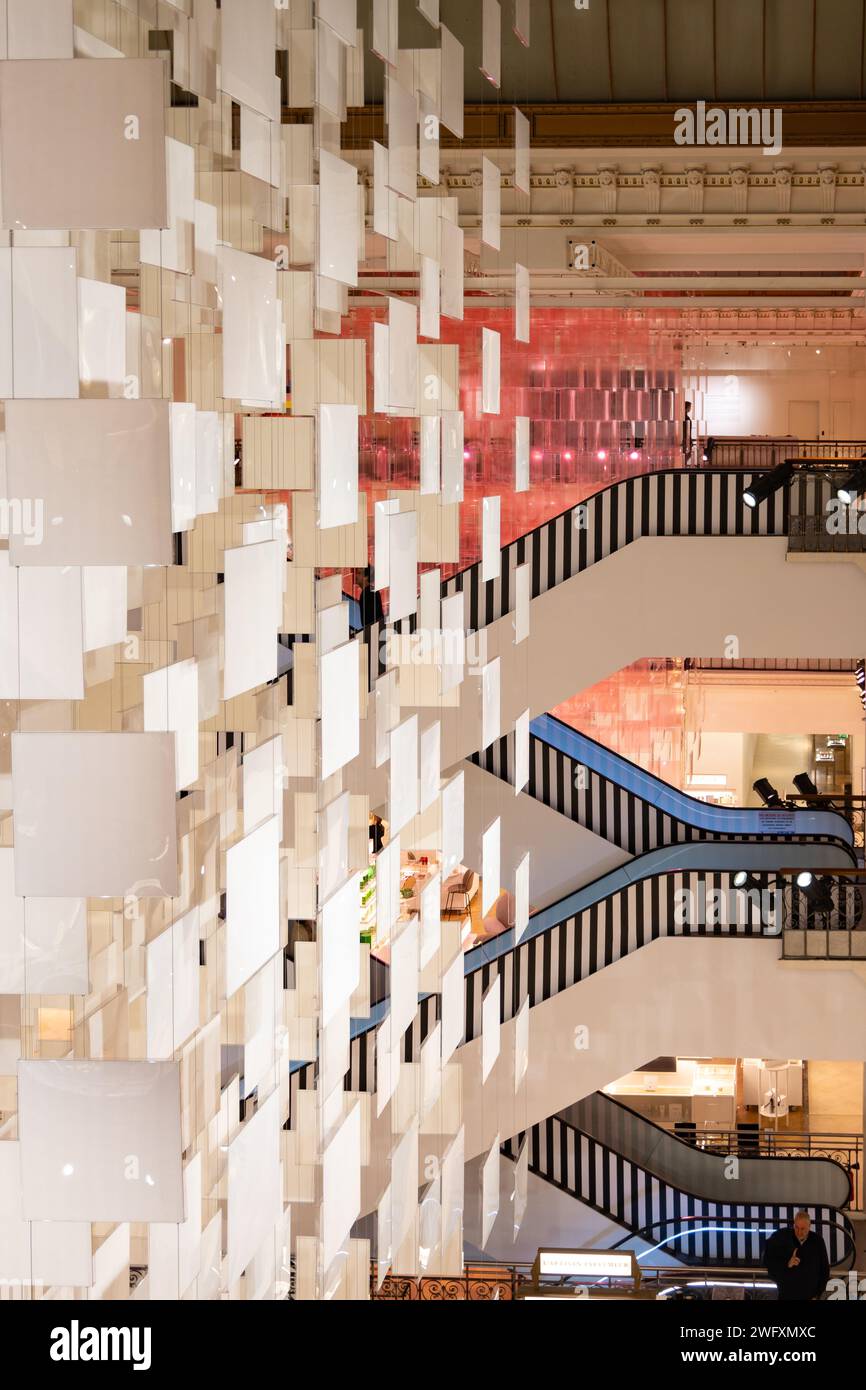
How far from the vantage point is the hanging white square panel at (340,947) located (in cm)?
301

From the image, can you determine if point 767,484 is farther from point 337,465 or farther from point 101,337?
point 101,337

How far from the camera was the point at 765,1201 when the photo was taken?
33.6ft

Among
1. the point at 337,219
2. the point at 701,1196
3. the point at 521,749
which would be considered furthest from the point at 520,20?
the point at 701,1196

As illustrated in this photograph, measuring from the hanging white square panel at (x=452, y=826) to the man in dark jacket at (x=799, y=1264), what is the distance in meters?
4.48


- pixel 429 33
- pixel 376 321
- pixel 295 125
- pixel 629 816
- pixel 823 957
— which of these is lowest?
pixel 823 957

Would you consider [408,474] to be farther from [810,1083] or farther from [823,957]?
[810,1083]

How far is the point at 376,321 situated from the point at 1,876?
156 centimetres

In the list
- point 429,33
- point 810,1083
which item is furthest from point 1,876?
point 810,1083

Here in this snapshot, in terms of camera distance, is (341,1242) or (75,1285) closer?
(75,1285)

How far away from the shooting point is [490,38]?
4.29 meters

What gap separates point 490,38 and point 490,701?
6.38 ft

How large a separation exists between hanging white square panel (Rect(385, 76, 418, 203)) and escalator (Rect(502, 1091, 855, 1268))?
710 cm

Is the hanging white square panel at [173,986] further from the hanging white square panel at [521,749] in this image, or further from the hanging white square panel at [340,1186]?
the hanging white square panel at [521,749]

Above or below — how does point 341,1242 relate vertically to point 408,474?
below
